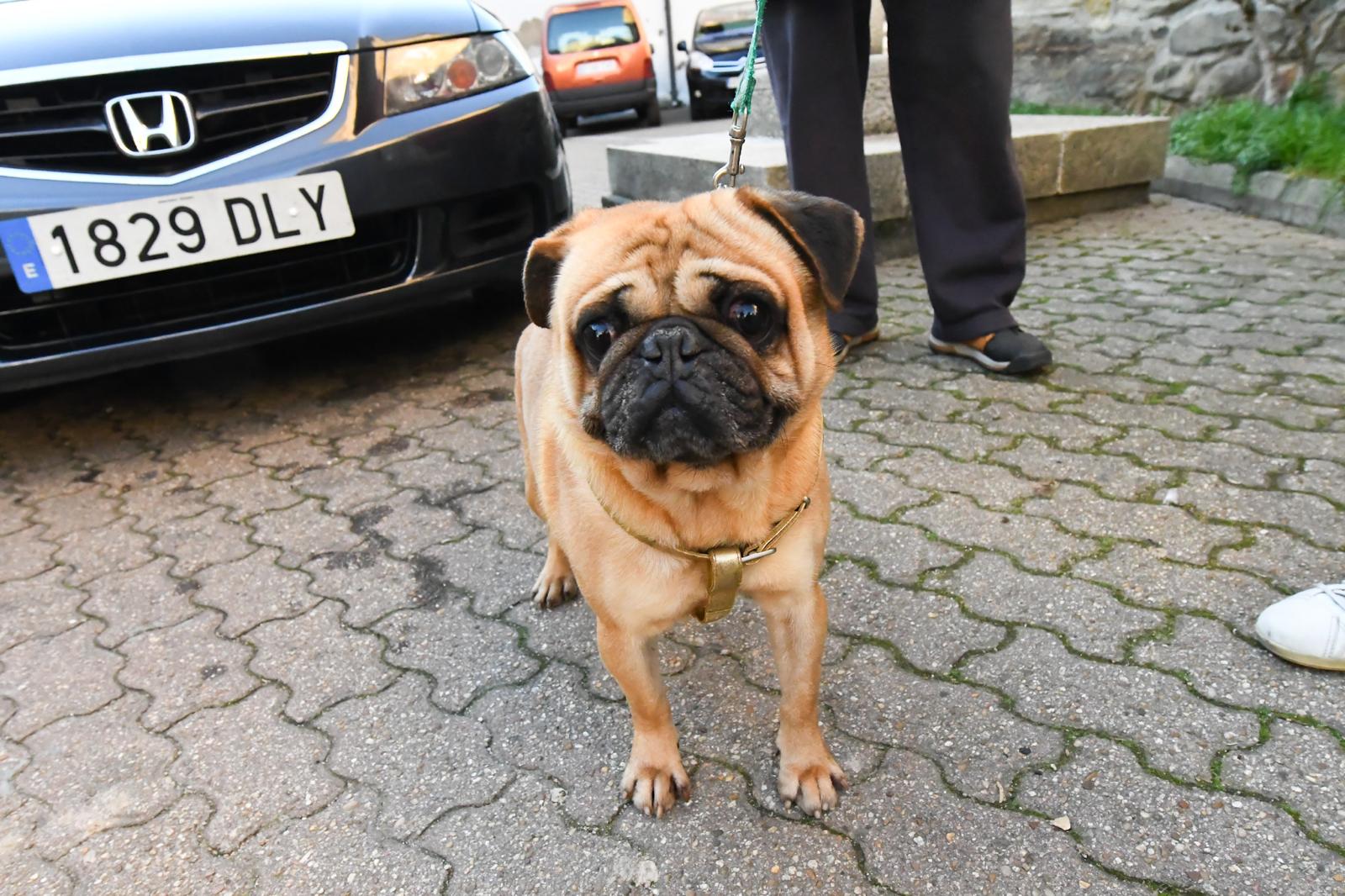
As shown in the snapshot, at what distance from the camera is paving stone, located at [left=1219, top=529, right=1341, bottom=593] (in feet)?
8.30

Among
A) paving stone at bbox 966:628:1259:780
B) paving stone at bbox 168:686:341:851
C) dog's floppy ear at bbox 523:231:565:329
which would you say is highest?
dog's floppy ear at bbox 523:231:565:329

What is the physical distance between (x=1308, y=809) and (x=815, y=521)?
1149 mm

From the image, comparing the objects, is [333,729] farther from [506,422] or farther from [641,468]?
[506,422]

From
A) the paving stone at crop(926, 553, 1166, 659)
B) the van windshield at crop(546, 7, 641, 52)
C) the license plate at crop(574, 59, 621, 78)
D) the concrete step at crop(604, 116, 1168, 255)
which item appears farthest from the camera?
the van windshield at crop(546, 7, 641, 52)

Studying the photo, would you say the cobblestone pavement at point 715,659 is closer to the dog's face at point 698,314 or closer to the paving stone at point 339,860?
the paving stone at point 339,860

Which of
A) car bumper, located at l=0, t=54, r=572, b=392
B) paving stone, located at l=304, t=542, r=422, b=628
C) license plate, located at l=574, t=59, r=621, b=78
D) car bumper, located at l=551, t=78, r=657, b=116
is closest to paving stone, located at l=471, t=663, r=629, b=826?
paving stone, located at l=304, t=542, r=422, b=628

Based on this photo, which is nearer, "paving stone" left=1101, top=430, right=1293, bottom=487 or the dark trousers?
"paving stone" left=1101, top=430, right=1293, bottom=487

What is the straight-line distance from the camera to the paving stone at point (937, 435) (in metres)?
3.48

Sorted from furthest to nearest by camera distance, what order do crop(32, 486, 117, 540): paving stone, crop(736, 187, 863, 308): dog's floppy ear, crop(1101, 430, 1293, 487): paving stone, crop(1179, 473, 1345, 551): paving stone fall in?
1. crop(32, 486, 117, 540): paving stone
2. crop(1101, 430, 1293, 487): paving stone
3. crop(1179, 473, 1345, 551): paving stone
4. crop(736, 187, 863, 308): dog's floppy ear

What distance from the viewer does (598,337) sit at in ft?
6.23

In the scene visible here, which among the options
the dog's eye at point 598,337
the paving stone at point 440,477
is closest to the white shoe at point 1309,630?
the dog's eye at point 598,337

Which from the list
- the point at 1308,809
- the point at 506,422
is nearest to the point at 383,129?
the point at 506,422

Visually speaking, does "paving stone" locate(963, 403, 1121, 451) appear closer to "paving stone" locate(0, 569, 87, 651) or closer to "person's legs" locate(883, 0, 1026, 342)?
"person's legs" locate(883, 0, 1026, 342)

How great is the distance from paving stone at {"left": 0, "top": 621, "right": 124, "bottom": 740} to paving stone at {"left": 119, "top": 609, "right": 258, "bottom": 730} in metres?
0.06
